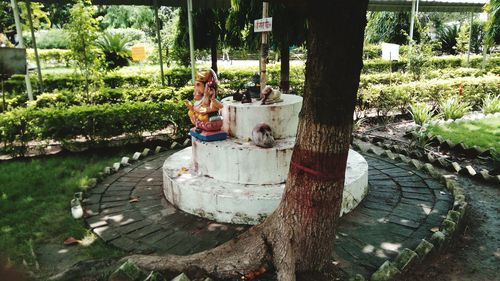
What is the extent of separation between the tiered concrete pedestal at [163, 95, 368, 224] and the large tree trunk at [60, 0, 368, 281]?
3.31 feet

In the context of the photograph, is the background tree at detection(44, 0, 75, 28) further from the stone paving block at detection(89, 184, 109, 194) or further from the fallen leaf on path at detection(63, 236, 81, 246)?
the fallen leaf on path at detection(63, 236, 81, 246)

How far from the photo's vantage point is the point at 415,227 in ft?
14.9

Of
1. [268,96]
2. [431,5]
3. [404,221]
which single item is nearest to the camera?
[404,221]

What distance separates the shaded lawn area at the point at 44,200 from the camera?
4316 mm

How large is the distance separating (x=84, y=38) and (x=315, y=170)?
889 centimetres

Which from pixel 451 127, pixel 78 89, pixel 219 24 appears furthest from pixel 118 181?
pixel 219 24

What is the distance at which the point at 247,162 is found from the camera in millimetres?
5051

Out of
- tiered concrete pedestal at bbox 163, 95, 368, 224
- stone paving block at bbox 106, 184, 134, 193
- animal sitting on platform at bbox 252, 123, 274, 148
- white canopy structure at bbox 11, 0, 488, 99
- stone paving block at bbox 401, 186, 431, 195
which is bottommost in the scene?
stone paving block at bbox 401, 186, 431, 195

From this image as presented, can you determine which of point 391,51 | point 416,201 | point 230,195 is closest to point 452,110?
point 391,51

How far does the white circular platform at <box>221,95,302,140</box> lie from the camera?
5.31 metres

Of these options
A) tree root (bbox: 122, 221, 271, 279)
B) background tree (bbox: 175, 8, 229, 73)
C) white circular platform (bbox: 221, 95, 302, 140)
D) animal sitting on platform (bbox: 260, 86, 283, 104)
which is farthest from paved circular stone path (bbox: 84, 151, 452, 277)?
background tree (bbox: 175, 8, 229, 73)

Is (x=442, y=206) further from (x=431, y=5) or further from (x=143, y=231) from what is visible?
(x=431, y=5)

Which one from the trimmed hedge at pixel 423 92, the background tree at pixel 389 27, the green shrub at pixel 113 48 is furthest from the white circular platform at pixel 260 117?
the background tree at pixel 389 27

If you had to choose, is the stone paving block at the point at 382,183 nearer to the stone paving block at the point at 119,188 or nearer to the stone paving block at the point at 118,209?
the stone paving block at the point at 118,209
